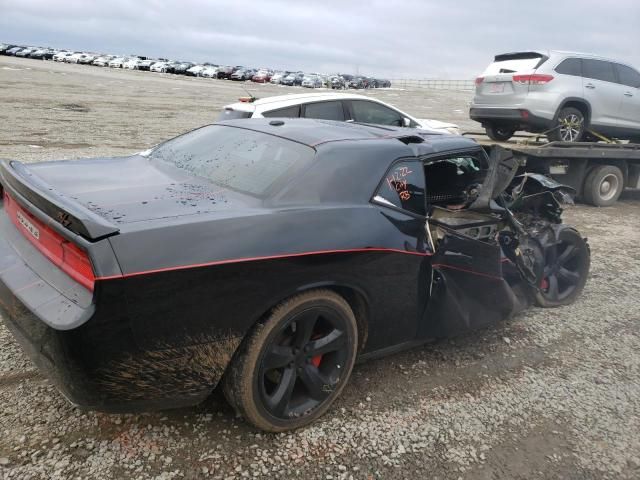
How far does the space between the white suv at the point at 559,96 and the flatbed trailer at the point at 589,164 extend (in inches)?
19.0

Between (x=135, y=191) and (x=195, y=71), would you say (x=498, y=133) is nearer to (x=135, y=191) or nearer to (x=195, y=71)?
(x=135, y=191)

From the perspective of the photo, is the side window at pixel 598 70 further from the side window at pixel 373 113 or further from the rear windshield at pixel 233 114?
the rear windshield at pixel 233 114

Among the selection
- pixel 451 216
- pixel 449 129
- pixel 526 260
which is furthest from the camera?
pixel 449 129

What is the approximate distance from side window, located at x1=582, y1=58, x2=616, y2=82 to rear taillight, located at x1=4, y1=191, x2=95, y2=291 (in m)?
9.10

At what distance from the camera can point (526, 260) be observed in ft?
13.8

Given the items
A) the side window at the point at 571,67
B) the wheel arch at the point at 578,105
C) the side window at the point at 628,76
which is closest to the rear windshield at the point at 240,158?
the wheel arch at the point at 578,105

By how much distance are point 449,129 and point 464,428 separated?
7260 millimetres

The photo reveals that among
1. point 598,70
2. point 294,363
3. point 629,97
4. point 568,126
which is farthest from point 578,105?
point 294,363

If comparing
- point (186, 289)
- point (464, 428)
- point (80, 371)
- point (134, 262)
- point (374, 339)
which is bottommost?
point (464, 428)

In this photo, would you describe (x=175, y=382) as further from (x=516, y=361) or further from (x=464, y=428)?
(x=516, y=361)

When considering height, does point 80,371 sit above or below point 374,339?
above

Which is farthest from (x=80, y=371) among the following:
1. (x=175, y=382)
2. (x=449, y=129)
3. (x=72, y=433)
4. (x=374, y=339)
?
(x=449, y=129)

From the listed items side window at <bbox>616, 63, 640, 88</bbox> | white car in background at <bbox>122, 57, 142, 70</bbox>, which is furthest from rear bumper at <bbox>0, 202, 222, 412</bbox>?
white car in background at <bbox>122, 57, 142, 70</bbox>

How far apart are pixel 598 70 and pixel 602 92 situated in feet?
1.34
